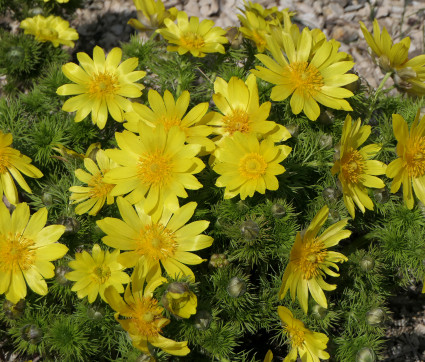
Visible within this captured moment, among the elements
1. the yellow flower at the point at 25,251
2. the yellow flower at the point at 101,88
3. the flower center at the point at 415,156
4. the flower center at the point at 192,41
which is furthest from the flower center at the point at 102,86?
the flower center at the point at 415,156

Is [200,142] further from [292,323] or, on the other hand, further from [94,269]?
[292,323]

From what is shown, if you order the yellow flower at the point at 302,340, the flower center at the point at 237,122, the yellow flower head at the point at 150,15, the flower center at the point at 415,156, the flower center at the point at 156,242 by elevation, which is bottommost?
the yellow flower at the point at 302,340

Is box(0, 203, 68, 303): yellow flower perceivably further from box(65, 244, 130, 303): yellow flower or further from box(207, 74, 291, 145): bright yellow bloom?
box(207, 74, 291, 145): bright yellow bloom

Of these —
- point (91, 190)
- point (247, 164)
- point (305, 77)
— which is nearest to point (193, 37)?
point (305, 77)

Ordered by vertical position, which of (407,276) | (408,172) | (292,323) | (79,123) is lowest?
(407,276)

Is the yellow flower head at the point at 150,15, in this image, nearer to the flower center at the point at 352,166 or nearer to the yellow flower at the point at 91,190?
the yellow flower at the point at 91,190

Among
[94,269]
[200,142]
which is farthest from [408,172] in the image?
[94,269]
